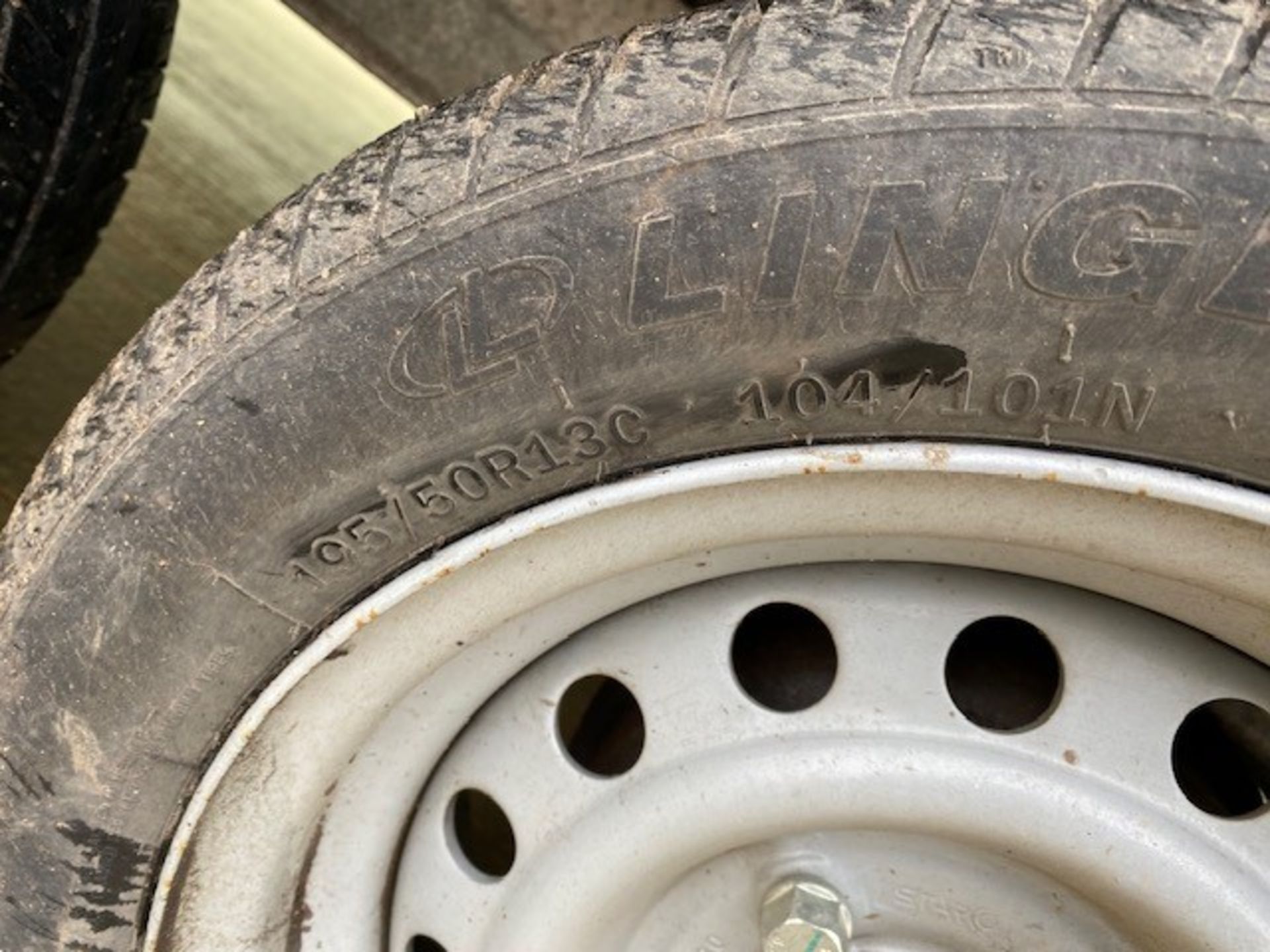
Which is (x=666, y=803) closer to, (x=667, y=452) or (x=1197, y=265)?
(x=667, y=452)

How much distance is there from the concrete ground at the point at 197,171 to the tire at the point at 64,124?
510 millimetres

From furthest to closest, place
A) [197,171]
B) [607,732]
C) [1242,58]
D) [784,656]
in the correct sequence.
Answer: [197,171] < [607,732] < [784,656] < [1242,58]

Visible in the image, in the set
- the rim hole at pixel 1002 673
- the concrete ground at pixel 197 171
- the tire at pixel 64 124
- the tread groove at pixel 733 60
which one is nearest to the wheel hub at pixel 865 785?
the rim hole at pixel 1002 673

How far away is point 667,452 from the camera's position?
999mm

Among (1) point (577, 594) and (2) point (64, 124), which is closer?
(1) point (577, 594)

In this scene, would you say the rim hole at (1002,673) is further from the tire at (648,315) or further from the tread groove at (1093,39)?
the tread groove at (1093,39)

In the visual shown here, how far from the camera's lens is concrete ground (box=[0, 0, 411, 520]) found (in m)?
2.23

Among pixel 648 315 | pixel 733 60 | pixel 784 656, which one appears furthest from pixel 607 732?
pixel 733 60

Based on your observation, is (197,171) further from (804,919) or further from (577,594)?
(804,919)

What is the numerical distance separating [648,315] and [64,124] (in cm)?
81

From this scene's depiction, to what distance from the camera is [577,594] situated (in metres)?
1.12

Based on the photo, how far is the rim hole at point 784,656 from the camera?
1.16 metres

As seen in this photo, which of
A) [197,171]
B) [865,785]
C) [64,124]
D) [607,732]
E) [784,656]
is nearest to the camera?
[865,785]

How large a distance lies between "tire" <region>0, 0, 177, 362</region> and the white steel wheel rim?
0.67 metres
